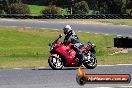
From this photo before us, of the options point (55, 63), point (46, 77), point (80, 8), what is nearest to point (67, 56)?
point (55, 63)

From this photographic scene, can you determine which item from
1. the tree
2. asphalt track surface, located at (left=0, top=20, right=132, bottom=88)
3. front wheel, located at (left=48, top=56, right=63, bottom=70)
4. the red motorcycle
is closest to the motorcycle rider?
the red motorcycle

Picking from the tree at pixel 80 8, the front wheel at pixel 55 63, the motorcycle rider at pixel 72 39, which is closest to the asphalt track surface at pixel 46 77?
the front wheel at pixel 55 63

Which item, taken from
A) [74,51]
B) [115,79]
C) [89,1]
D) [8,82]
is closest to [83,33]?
[74,51]

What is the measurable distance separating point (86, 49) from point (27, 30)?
28.4m

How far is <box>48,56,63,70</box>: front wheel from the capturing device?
16094 millimetres

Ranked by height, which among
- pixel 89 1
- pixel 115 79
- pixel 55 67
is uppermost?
pixel 115 79

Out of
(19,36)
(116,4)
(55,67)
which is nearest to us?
(55,67)

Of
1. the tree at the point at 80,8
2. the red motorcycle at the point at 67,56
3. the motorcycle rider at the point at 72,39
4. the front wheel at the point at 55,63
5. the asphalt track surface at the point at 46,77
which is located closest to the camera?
the asphalt track surface at the point at 46,77

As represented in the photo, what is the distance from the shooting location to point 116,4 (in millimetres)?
101562

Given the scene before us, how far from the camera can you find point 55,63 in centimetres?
1617

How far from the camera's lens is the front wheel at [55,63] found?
16.1m

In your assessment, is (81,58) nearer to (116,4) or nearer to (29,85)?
(29,85)

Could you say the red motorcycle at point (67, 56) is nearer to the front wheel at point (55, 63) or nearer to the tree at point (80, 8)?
the front wheel at point (55, 63)

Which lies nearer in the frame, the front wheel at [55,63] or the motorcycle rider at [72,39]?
the motorcycle rider at [72,39]
